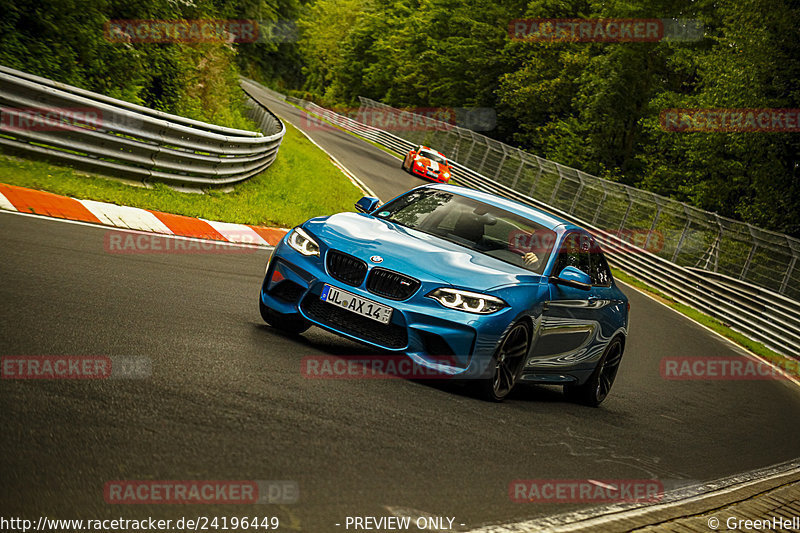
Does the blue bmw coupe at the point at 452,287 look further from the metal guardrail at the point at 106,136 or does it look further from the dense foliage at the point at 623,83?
the dense foliage at the point at 623,83

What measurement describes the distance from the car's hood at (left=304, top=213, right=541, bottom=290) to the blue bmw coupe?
11mm

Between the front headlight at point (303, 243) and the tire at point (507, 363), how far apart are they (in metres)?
1.59

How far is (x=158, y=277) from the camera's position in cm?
827

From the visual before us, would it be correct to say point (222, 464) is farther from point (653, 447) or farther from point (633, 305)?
point (633, 305)

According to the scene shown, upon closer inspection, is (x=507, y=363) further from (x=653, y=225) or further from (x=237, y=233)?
(x=653, y=225)

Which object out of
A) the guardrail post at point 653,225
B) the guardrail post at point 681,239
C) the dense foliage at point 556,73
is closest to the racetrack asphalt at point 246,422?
the dense foliage at point 556,73

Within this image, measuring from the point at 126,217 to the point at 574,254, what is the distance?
6.19m

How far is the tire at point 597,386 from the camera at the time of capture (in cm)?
862

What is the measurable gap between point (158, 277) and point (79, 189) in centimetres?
418

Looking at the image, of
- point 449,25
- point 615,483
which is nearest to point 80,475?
point 615,483

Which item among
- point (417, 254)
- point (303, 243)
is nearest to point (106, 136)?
point (303, 243)

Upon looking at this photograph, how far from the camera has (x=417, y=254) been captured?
662cm

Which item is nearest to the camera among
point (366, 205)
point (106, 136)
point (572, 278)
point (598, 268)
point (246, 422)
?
point (246, 422)

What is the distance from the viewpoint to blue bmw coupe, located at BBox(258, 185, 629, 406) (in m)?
6.29
